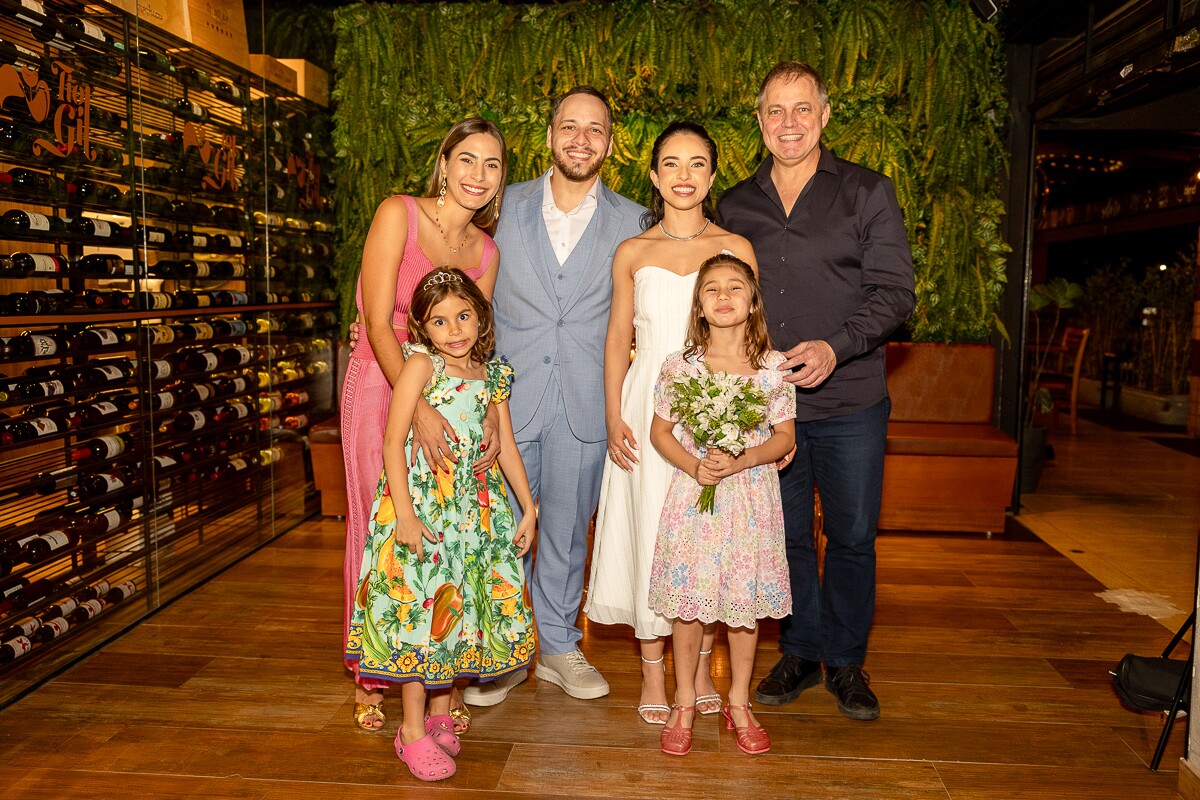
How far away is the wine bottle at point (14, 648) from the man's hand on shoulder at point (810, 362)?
2.63 m

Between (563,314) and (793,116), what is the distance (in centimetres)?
92

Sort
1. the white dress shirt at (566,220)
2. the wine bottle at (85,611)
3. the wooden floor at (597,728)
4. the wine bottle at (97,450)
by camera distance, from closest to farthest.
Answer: the wooden floor at (597,728) < the white dress shirt at (566,220) < the wine bottle at (85,611) < the wine bottle at (97,450)

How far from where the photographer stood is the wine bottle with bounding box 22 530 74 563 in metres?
Answer: 3.40

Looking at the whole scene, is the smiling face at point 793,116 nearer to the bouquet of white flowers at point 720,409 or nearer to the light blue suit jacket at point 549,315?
the light blue suit jacket at point 549,315

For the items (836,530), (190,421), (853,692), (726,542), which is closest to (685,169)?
(726,542)

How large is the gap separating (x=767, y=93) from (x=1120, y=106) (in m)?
3.00

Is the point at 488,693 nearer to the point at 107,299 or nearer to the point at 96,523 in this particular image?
the point at 96,523

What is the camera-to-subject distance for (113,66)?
3.85 m

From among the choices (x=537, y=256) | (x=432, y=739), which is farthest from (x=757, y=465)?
(x=432, y=739)

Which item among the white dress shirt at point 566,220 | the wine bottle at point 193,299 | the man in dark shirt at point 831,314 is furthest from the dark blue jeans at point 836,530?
the wine bottle at point 193,299

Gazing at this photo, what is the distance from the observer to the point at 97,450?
150 inches

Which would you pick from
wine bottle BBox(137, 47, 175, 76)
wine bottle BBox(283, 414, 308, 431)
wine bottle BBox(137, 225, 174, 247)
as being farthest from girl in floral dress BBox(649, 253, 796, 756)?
wine bottle BBox(283, 414, 308, 431)

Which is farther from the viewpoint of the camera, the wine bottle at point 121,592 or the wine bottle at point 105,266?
the wine bottle at point 121,592

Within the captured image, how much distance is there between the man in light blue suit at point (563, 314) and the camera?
315 centimetres
